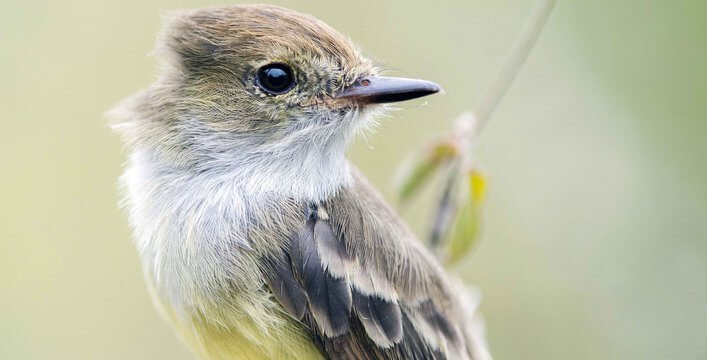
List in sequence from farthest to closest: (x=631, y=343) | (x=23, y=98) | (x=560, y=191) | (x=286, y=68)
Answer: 1. (x=23, y=98)
2. (x=560, y=191)
3. (x=631, y=343)
4. (x=286, y=68)

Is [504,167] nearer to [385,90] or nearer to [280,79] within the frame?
[385,90]

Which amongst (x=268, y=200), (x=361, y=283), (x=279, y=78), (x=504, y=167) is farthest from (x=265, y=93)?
(x=504, y=167)

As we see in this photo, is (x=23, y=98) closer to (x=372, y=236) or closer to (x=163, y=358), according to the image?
(x=163, y=358)

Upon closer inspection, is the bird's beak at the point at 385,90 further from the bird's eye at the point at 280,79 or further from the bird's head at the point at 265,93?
the bird's eye at the point at 280,79

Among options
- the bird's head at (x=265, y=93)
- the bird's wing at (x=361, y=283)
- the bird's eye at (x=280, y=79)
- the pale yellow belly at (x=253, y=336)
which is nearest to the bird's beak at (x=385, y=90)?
the bird's head at (x=265, y=93)

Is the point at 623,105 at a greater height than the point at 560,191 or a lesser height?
greater

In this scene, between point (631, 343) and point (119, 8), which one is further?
point (119, 8)

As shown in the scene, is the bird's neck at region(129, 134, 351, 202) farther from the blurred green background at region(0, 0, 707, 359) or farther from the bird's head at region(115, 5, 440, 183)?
the blurred green background at region(0, 0, 707, 359)

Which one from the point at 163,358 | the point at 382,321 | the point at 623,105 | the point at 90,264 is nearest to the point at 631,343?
the point at 623,105
